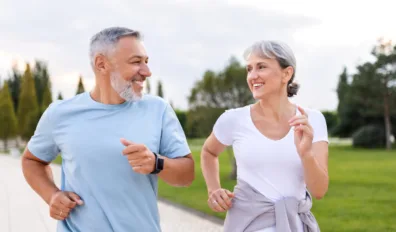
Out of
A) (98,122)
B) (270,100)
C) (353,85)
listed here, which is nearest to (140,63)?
(98,122)

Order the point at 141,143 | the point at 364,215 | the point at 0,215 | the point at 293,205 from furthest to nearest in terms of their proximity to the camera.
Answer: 1. the point at 0,215
2. the point at 364,215
3. the point at 293,205
4. the point at 141,143

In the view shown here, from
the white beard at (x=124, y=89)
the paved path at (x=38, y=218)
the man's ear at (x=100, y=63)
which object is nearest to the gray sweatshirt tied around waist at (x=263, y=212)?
the white beard at (x=124, y=89)

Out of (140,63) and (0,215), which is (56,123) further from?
(0,215)

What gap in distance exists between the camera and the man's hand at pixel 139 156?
231 cm

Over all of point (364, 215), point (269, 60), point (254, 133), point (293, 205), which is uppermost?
point (269, 60)

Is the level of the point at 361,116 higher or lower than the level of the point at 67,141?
lower

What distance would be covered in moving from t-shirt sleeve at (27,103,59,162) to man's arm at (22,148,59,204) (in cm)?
5

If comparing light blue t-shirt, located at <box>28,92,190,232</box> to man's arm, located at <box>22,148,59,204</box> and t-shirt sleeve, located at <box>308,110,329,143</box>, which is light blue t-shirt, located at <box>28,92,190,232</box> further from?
t-shirt sleeve, located at <box>308,110,329,143</box>

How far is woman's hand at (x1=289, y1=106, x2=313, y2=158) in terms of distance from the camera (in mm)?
2516

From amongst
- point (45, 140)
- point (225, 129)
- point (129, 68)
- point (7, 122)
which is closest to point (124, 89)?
point (129, 68)

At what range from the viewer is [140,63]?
8.52 feet

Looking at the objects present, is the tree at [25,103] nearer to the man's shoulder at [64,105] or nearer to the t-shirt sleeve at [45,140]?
the t-shirt sleeve at [45,140]

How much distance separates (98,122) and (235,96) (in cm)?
1246

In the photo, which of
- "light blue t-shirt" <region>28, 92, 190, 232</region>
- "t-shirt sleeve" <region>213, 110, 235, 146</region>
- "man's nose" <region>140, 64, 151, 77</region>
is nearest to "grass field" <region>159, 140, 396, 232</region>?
"t-shirt sleeve" <region>213, 110, 235, 146</region>
